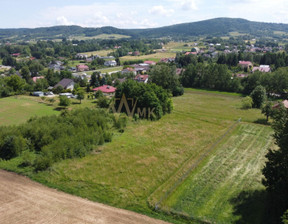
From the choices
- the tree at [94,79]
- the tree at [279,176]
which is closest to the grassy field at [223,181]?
the tree at [279,176]

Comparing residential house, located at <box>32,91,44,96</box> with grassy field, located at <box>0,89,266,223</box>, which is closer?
grassy field, located at <box>0,89,266,223</box>

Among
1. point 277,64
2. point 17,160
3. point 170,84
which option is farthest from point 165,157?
point 277,64

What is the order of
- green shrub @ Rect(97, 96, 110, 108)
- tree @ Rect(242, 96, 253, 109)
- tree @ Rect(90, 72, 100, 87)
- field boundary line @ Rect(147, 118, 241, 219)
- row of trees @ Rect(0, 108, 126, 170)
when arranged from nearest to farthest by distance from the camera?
1. field boundary line @ Rect(147, 118, 241, 219)
2. row of trees @ Rect(0, 108, 126, 170)
3. green shrub @ Rect(97, 96, 110, 108)
4. tree @ Rect(242, 96, 253, 109)
5. tree @ Rect(90, 72, 100, 87)

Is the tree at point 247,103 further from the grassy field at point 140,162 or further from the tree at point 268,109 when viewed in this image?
the tree at point 268,109

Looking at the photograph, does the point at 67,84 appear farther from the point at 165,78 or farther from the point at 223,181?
the point at 223,181


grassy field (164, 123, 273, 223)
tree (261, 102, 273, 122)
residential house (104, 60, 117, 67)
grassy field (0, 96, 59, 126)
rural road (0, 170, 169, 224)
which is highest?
residential house (104, 60, 117, 67)

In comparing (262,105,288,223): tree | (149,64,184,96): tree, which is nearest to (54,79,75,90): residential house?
(149,64,184,96): tree

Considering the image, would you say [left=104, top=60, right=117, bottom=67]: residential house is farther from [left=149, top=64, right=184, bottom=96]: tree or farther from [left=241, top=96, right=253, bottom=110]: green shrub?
[left=241, top=96, right=253, bottom=110]: green shrub
